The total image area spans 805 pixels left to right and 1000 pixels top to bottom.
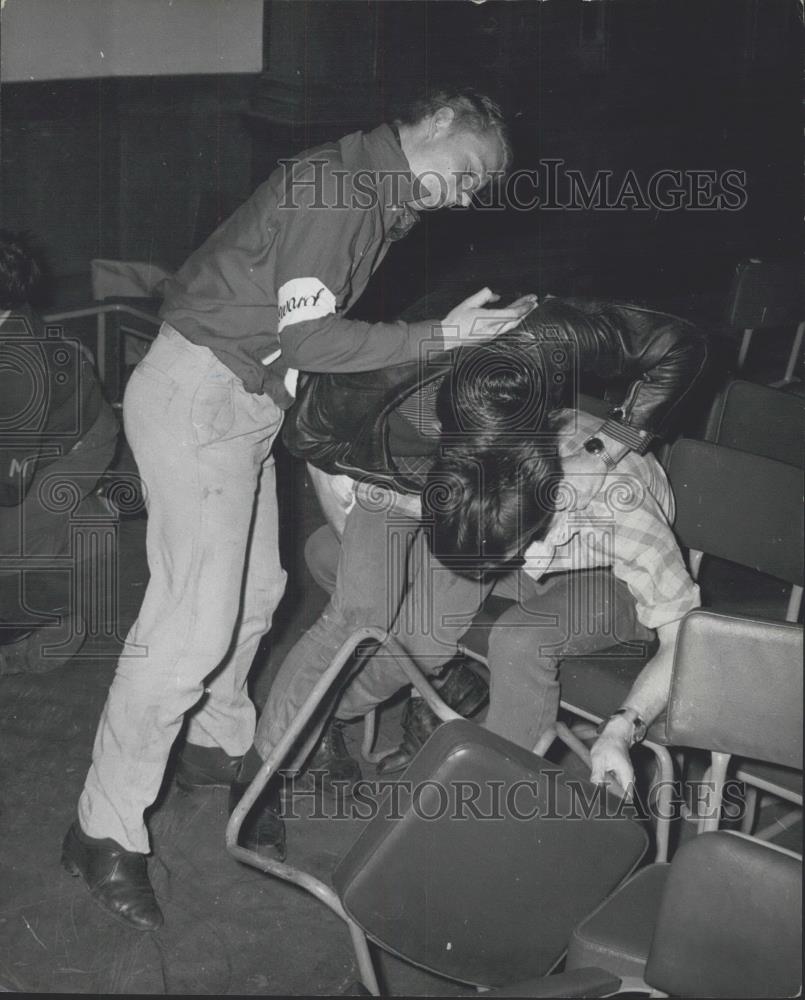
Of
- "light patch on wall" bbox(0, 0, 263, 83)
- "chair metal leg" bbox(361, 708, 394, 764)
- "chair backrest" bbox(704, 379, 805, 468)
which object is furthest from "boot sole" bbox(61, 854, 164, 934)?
"light patch on wall" bbox(0, 0, 263, 83)

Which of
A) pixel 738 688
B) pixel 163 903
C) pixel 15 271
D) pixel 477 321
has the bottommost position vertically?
pixel 163 903

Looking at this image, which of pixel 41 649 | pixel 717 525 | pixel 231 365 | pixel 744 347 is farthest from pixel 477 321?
pixel 744 347

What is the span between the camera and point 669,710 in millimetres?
1555

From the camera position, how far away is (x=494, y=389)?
6.06ft

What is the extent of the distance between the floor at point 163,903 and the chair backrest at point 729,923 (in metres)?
0.76

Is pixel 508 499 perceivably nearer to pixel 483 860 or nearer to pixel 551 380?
pixel 551 380

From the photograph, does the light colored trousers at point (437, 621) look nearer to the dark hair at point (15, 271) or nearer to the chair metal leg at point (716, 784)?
the chair metal leg at point (716, 784)

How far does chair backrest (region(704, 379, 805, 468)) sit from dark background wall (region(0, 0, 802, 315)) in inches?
99.9

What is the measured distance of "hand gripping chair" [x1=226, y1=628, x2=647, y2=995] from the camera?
1.38 metres

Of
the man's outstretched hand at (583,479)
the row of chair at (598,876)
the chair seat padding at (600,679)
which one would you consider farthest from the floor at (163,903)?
the man's outstretched hand at (583,479)

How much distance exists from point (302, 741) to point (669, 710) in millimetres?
1064

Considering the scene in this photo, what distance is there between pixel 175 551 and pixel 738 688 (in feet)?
3.22

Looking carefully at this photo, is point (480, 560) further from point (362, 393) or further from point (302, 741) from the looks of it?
point (302, 741)

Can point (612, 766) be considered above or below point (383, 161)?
Result: below
